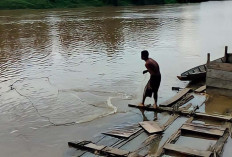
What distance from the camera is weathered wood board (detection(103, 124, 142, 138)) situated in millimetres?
7687

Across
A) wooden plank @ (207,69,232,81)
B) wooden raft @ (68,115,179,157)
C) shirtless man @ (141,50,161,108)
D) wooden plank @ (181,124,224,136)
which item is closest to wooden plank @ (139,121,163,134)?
wooden raft @ (68,115,179,157)

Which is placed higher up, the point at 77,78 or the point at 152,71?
the point at 152,71

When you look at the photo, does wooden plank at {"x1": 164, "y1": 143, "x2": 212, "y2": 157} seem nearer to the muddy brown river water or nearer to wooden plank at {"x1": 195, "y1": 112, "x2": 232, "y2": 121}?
the muddy brown river water

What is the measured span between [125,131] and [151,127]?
2.05 feet

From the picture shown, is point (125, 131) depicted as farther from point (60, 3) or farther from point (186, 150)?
point (60, 3)

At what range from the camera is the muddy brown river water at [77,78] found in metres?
8.51

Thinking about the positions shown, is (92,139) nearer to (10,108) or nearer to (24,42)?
(10,108)

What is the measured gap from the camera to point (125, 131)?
312 inches

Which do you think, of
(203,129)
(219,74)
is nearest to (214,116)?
(203,129)

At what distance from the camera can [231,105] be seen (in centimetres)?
990

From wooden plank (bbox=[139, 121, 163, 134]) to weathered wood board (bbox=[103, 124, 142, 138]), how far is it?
0.50ft

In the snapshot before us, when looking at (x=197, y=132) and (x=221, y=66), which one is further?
(x=221, y=66)

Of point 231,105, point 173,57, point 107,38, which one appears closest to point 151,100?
point 231,105

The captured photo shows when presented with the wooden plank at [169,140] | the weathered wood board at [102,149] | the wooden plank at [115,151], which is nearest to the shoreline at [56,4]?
the weathered wood board at [102,149]
